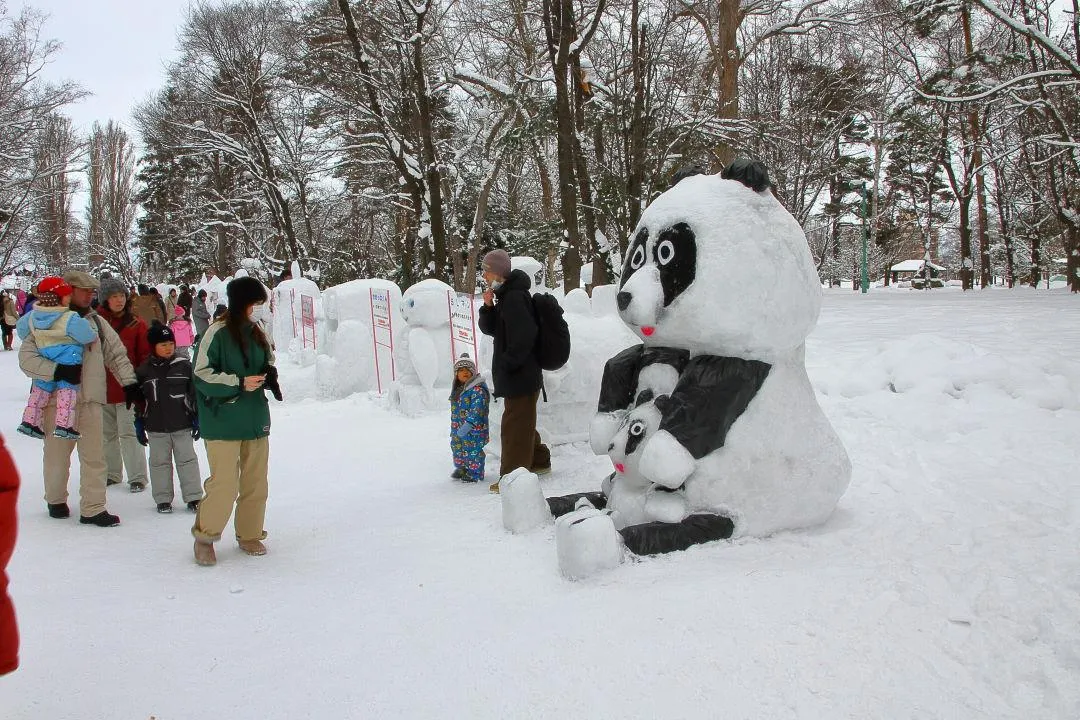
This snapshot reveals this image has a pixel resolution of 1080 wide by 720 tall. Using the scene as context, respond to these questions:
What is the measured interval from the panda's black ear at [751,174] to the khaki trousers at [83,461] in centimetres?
447

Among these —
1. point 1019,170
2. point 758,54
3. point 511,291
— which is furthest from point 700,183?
point 1019,170

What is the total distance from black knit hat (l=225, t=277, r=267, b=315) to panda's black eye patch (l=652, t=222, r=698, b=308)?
7.45ft

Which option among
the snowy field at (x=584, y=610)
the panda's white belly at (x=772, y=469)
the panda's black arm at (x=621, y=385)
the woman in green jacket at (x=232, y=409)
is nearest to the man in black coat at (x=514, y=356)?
the snowy field at (x=584, y=610)

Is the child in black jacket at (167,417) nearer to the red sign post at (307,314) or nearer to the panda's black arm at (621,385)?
the panda's black arm at (621,385)

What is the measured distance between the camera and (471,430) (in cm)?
554

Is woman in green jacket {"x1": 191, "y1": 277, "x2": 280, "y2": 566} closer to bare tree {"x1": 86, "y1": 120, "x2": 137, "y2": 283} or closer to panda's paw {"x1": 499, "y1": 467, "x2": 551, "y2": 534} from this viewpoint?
panda's paw {"x1": 499, "y1": 467, "x2": 551, "y2": 534}

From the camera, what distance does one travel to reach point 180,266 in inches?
1271

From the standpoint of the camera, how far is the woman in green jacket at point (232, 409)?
3.89 m

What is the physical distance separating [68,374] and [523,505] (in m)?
3.16

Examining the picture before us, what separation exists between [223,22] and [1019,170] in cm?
2454

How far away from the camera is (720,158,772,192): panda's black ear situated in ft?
11.7

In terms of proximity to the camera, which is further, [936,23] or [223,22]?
[223,22]

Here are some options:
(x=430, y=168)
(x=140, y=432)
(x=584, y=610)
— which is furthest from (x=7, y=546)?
(x=430, y=168)

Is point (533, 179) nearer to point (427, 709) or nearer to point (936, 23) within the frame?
point (936, 23)
